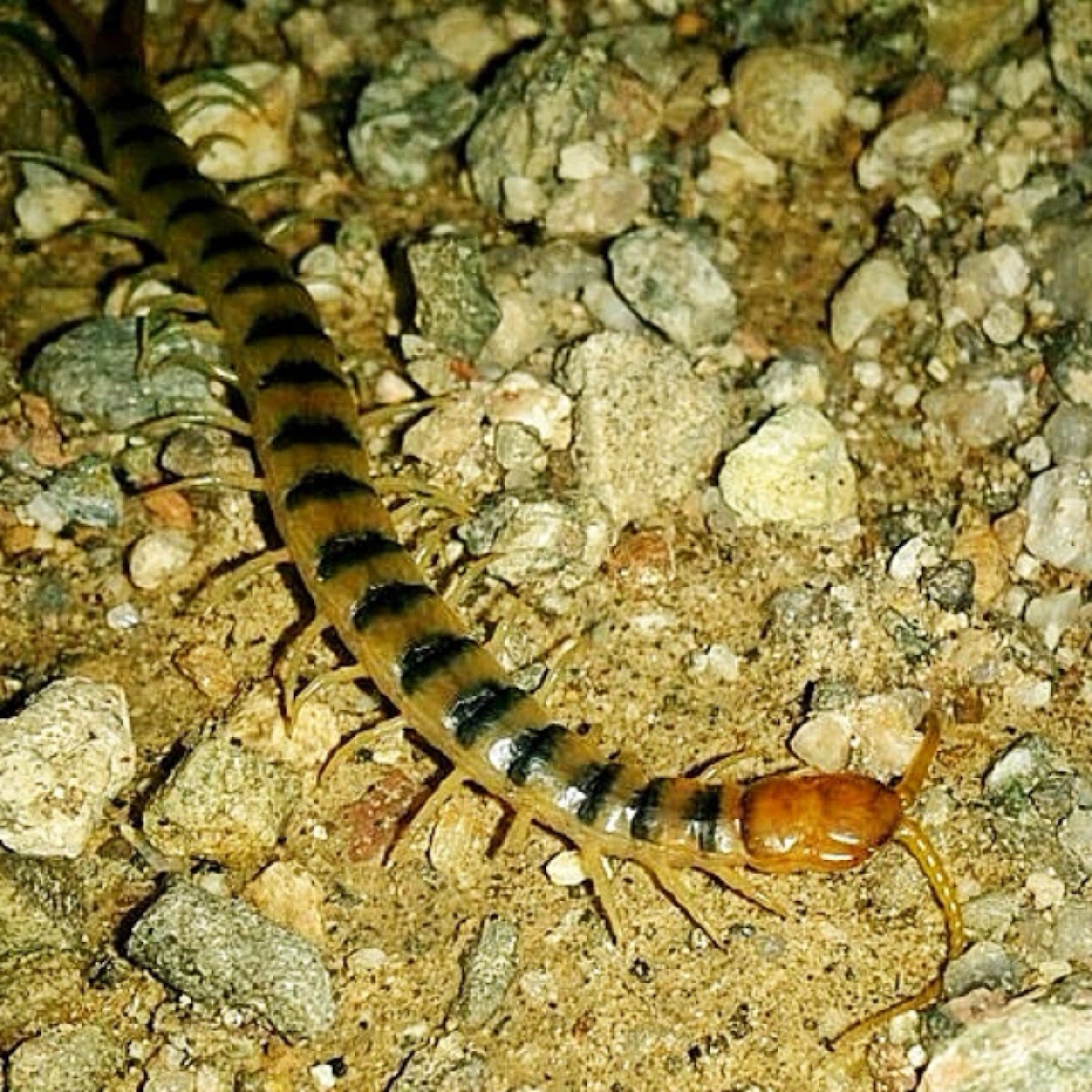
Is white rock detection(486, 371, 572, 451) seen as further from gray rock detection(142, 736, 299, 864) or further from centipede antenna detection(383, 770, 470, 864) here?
gray rock detection(142, 736, 299, 864)

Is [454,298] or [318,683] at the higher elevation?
[454,298]

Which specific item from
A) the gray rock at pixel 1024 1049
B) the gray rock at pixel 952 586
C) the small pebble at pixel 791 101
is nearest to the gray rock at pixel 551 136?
the small pebble at pixel 791 101

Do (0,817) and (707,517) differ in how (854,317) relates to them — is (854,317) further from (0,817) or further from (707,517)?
(0,817)

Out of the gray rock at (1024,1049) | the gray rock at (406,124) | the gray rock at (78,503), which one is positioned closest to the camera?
the gray rock at (1024,1049)

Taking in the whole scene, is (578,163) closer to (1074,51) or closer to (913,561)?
(1074,51)

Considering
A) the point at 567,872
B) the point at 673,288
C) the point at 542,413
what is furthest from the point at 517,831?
the point at 673,288

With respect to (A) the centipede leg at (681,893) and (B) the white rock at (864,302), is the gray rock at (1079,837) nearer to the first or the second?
(A) the centipede leg at (681,893)
